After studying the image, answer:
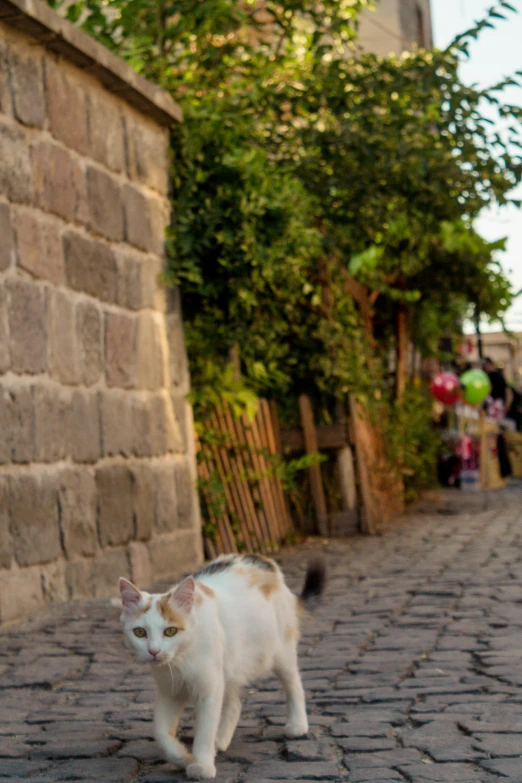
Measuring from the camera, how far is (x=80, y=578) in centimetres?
629

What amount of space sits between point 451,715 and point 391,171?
6108mm

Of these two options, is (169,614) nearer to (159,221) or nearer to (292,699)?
(292,699)

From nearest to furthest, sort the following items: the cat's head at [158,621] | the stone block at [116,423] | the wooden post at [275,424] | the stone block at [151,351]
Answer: the cat's head at [158,621] → the stone block at [116,423] → the stone block at [151,351] → the wooden post at [275,424]

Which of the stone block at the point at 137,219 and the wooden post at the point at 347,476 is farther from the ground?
the stone block at the point at 137,219

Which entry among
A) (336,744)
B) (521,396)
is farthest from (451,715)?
(521,396)

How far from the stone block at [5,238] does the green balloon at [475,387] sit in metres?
10.6

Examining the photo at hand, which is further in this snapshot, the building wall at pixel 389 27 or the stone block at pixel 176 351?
the building wall at pixel 389 27

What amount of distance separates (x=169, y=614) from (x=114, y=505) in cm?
386

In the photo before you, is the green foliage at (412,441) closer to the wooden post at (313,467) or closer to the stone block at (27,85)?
the wooden post at (313,467)

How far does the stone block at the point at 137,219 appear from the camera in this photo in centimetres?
730

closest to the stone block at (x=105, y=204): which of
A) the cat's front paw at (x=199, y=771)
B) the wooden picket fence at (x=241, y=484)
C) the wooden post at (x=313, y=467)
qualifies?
the wooden picket fence at (x=241, y=484)

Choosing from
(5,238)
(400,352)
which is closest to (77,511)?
(5,238)

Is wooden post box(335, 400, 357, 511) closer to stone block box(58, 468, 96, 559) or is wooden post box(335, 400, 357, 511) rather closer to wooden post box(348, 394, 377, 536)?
wooden post box(348, 394, 377, 536)

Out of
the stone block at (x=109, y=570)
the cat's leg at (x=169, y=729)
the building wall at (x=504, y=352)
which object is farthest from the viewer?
the building wall at (x=504, y=352)
